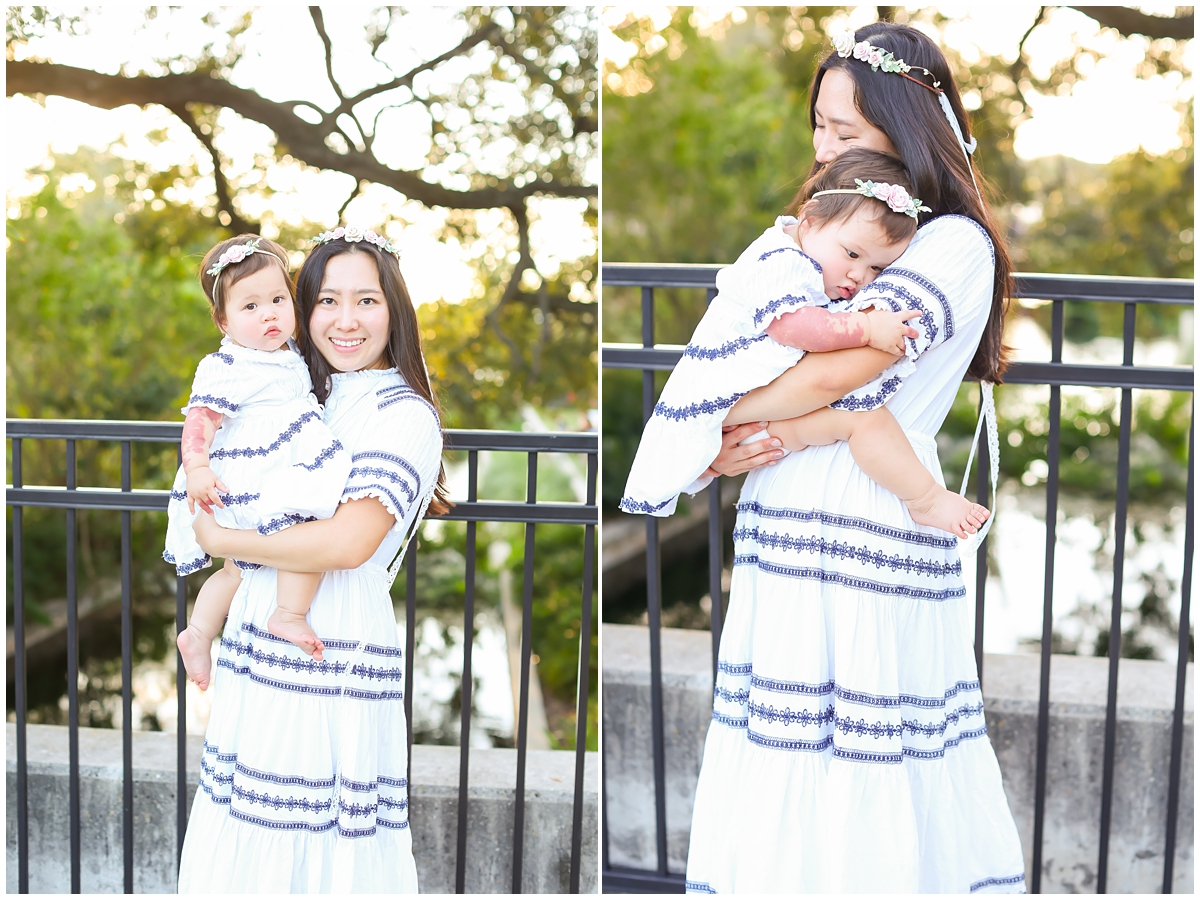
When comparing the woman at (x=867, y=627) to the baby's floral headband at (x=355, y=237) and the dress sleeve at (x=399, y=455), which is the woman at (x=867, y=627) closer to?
the dress sleeve at (x=399, y=455)

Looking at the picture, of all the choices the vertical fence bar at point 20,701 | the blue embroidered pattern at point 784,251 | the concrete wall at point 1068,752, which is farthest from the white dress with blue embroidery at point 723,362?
the vertical fence bar at point 20,701

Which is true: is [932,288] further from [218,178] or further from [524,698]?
[218,178]

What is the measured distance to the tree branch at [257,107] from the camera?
13.8 ft

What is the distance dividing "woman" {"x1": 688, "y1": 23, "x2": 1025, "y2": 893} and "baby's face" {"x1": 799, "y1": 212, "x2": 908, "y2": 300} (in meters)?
0.05

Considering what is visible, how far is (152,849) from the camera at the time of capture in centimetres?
253

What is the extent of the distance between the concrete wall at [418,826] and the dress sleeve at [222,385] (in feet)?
4.08

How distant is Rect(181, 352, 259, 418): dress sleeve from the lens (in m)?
1.69

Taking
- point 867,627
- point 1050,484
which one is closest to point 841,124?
point 867,627

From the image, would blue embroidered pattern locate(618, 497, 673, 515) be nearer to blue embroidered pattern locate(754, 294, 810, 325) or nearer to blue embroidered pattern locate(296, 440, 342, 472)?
blue embroidered pattern locate(754, 294, 810, 325)

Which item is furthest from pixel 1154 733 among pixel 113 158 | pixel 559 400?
pixel 113 158

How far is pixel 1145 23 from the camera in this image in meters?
5.02

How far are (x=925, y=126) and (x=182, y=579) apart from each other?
1.86 meters

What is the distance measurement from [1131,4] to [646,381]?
4.35 m

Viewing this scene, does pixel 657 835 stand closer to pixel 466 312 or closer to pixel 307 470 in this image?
Answer: pixel 307 470
